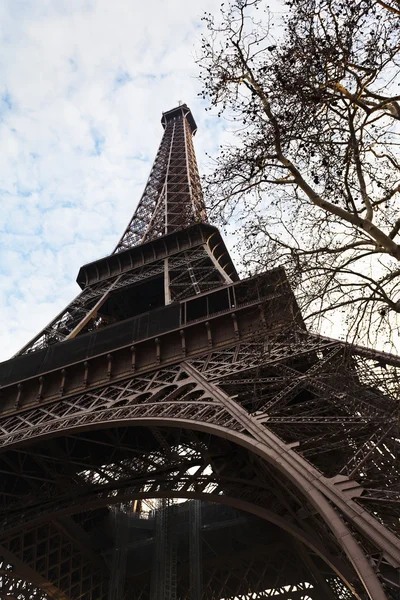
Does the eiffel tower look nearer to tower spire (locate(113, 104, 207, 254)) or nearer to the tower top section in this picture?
tower spire (locate(113, 104, 207, 254))

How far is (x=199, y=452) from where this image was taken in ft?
55.0

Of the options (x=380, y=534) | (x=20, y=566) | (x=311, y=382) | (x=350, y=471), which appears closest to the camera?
(x=380, y=534)

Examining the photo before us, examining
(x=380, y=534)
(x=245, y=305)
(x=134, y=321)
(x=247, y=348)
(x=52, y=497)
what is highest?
(x=134, y=321)

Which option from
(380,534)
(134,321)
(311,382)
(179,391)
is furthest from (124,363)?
(380,534)

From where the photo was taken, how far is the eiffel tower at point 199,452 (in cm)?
954

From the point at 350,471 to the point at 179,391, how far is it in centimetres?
713

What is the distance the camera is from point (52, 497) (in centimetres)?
1820

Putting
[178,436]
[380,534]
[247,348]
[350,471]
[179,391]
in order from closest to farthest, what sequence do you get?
[380,534] → [350,471] → [179,391] → [247,348] → [178,436]

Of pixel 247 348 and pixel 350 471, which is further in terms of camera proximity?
pixel 247 348

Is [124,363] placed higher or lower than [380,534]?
higher

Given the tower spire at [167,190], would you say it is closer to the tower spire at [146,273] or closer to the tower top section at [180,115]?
the tower spire at [146,273]

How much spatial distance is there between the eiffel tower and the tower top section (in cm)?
3979

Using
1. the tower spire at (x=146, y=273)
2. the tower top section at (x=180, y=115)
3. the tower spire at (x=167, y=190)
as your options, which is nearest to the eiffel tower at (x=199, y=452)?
the tower spire at (x=146, y=273)

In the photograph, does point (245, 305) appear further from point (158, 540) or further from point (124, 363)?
point (158, 540)
